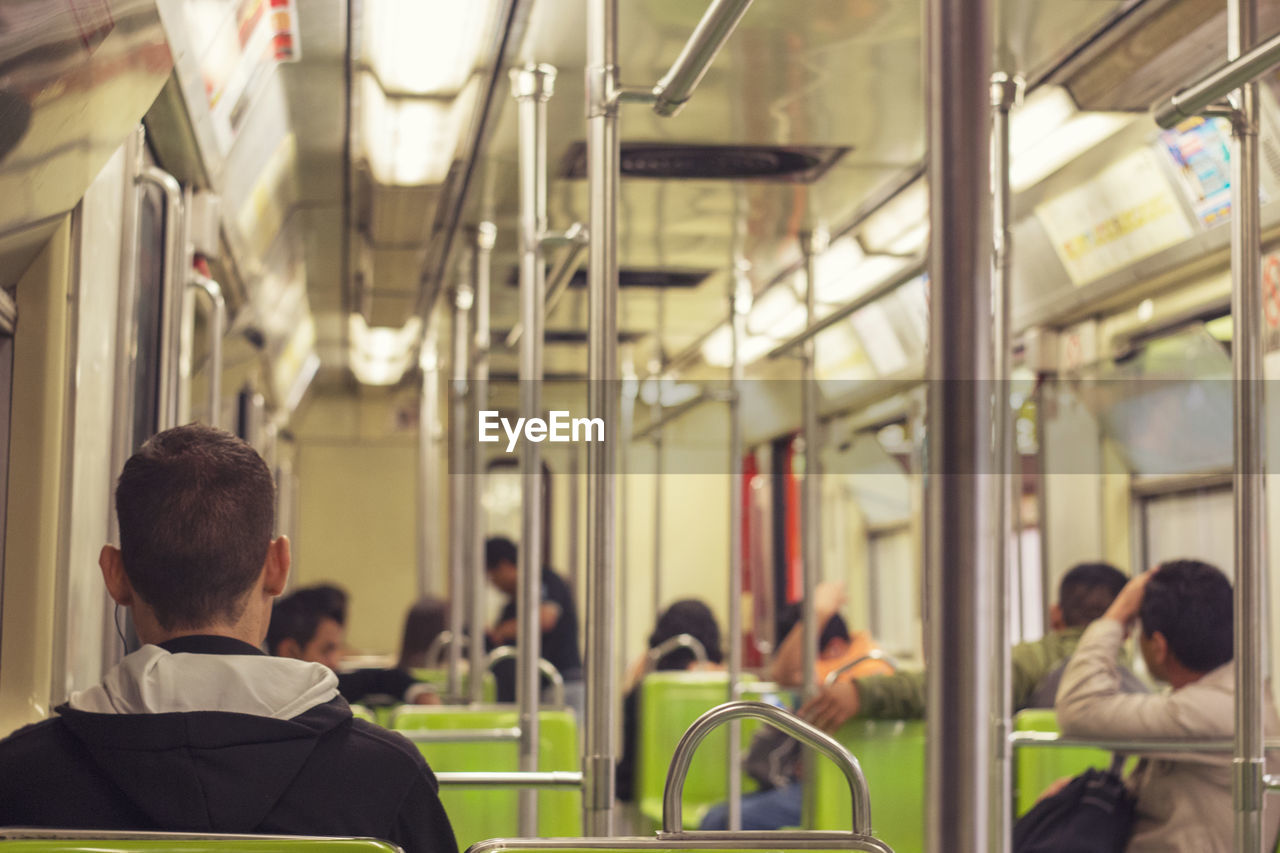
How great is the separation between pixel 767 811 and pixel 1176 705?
2.11m

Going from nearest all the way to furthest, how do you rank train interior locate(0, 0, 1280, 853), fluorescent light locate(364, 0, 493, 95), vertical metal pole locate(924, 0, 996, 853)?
vertical metal pole locate(924, 0, 996, 853), train interior locate(0, 0, 1280, 853), fluorescent light locate(364, 0, 493, 95)

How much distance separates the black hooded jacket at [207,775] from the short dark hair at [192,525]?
0.54 feet

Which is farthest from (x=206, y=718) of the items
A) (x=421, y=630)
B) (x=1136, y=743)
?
(x=421, y=630)

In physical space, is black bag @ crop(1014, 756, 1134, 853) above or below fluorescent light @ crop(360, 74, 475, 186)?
below

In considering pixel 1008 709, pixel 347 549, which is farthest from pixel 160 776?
pixel 347 549

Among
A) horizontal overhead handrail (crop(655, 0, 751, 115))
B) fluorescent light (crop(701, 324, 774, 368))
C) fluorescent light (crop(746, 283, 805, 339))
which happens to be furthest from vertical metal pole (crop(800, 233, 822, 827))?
fluorescent light (crop(701, 324, 774, 368))

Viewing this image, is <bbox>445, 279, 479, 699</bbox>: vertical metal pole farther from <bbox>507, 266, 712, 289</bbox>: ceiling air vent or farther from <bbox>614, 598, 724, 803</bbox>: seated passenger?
<bbox>614, 598, 724, 803</bbox>: seated passenger

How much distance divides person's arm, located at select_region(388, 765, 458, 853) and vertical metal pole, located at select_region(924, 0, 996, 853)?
69 centimetres

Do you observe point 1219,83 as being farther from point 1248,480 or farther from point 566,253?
point 566,253

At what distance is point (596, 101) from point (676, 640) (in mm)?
4353

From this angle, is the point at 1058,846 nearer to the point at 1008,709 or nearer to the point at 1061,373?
the point at 1008,709

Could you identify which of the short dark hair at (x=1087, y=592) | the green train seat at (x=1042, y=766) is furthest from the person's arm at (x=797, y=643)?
the green train seat at (x=1042, y=766)

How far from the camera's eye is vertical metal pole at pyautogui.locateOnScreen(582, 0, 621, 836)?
2389 mm

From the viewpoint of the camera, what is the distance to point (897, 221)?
221 inches
